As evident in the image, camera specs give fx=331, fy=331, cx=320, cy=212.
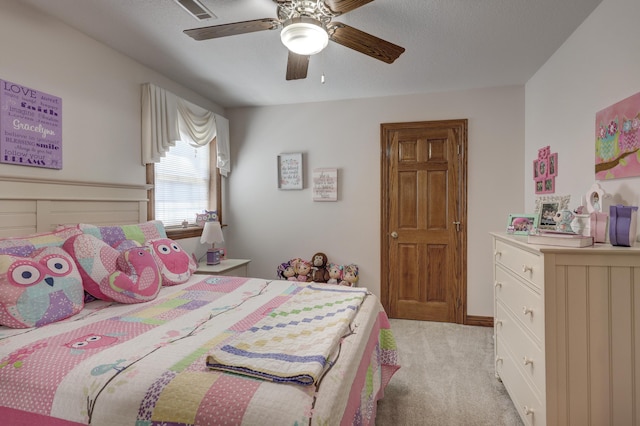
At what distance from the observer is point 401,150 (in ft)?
12.2

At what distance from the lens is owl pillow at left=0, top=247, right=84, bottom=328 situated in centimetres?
148

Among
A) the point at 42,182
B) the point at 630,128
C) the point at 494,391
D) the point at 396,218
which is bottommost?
the point at 494,391

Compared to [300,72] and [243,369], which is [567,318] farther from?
[300,72]

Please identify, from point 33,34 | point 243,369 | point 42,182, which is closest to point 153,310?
point 243,369

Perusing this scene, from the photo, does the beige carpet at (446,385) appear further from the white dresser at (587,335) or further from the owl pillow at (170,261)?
the owl pillow at (170,261)

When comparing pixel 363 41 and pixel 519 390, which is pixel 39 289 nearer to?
pixel 363 41

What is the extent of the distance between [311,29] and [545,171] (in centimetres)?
235

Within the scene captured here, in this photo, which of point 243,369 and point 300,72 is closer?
point 243,369

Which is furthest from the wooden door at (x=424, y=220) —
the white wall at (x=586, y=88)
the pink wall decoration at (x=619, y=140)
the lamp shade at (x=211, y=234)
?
the lamp shade at (x=211, y=234)

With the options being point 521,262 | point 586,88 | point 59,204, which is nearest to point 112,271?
point 59,204

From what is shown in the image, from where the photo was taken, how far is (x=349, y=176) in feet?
12.7

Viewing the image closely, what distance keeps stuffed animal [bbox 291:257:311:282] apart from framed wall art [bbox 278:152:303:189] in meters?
0.90

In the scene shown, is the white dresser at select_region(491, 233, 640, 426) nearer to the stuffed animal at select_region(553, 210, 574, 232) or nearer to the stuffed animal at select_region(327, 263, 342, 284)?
the stuffed animal at select_region(553, 210, 574, 232)

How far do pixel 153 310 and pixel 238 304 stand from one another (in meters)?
0.45
